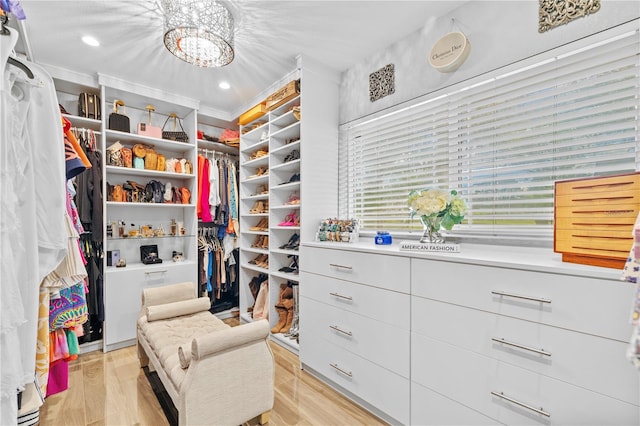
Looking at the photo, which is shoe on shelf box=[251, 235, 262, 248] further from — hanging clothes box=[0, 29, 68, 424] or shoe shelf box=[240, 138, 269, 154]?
hanging clothes box=[0, 29, 68, 424]

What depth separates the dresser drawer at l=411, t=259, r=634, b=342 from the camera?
98 centimetres

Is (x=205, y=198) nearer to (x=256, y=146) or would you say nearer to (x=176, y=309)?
(x=256, y=146)

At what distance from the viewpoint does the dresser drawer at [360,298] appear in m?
1.62

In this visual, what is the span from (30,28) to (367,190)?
109 inches

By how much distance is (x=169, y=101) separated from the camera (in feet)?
9.97

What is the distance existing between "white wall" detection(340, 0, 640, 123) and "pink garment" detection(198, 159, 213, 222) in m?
1.87

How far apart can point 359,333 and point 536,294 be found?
3.39ft

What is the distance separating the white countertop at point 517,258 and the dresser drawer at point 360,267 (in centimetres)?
4

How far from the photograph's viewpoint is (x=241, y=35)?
82.7 inches

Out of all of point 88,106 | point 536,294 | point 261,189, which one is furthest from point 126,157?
A: point 536,294

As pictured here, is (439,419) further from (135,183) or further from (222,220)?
(135,183)

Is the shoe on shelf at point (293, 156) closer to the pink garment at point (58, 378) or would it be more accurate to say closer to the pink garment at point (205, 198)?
the pink garment at point (205, 198)

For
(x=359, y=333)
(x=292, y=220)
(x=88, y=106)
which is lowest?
(x=359, y=333)

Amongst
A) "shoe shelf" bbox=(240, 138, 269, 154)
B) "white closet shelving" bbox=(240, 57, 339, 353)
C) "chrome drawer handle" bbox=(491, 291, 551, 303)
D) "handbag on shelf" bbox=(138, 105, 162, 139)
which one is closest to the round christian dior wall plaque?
"white closet shelving" bbox=(240, 57, 339, 353)
